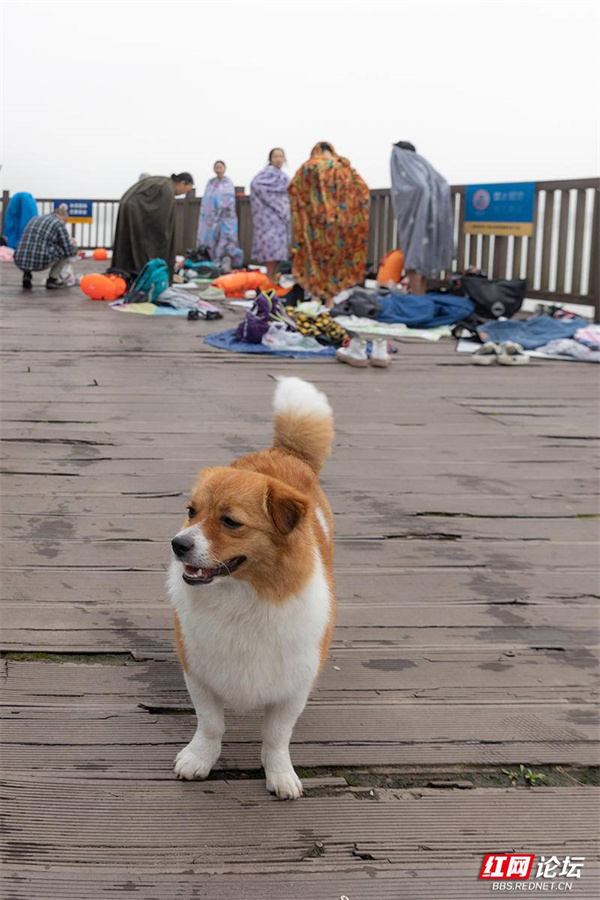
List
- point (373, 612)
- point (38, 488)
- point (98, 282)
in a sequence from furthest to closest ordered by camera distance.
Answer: point (98, 282), point (38, 488), point (373, 612)

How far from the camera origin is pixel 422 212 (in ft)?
33.4

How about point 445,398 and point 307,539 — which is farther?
point 445,398

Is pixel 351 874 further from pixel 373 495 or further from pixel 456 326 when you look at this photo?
pixel 456 326

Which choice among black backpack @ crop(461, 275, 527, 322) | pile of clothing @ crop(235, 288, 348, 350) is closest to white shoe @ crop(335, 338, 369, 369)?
pile of clothing @ crop(235, 288, 348, 350)

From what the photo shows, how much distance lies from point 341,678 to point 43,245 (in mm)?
9691

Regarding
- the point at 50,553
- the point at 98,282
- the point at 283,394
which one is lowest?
the point at 50,553

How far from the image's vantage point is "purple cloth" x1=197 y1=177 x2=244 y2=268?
15.2m

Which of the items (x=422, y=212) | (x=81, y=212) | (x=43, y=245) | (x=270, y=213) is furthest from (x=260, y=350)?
(x=81, y=212)

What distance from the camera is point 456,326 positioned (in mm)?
8828

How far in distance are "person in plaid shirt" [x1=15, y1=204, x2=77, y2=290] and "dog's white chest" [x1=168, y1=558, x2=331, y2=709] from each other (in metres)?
9.76

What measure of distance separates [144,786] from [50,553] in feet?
4.43

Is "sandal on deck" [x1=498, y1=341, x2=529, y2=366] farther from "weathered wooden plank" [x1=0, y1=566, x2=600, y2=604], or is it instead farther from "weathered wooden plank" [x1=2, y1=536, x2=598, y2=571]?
"weathered wooden plank" [x1=0, y1=566, x2=600, y2=604]

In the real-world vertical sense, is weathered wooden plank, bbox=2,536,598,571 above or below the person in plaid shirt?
below

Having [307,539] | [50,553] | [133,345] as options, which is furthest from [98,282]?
[307,539]
